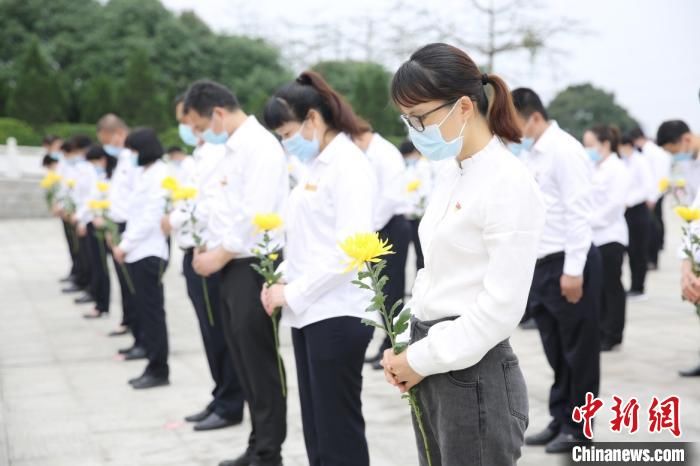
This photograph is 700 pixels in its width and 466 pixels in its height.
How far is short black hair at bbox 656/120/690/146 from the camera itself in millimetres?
7070

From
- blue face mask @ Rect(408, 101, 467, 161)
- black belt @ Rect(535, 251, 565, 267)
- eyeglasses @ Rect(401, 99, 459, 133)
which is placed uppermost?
eyeglasses @ Rect(401, 99, 459, 133)

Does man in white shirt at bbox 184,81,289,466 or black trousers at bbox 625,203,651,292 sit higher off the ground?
man in white shirt at bbox 184,81,289,466

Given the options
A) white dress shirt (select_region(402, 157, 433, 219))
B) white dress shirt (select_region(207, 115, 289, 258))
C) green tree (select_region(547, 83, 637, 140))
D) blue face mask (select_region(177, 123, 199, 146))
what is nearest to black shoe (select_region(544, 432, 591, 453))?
white dress shirt (select_region(207, 115, 289, 258))

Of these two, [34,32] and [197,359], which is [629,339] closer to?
[197,359]

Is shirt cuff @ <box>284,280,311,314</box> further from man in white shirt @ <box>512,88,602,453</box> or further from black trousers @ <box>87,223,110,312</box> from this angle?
black trousers @ <box>87,223,110,312</box>

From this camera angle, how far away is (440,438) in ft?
7.60

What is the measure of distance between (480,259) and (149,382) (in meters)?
4.59

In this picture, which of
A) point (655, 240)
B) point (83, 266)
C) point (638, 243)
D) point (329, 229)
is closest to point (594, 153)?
point (638, 243)

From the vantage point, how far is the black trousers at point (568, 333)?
14.8 ft

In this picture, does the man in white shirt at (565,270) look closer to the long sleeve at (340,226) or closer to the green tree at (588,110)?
the long sleeve at (340,226)

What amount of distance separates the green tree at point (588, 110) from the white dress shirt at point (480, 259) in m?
37.7

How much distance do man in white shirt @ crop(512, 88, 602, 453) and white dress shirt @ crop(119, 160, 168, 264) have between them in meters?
3.05

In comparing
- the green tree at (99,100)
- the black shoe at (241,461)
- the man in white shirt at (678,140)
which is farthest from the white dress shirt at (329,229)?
the green tree at (99,100)

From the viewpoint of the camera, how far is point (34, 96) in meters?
25.7
